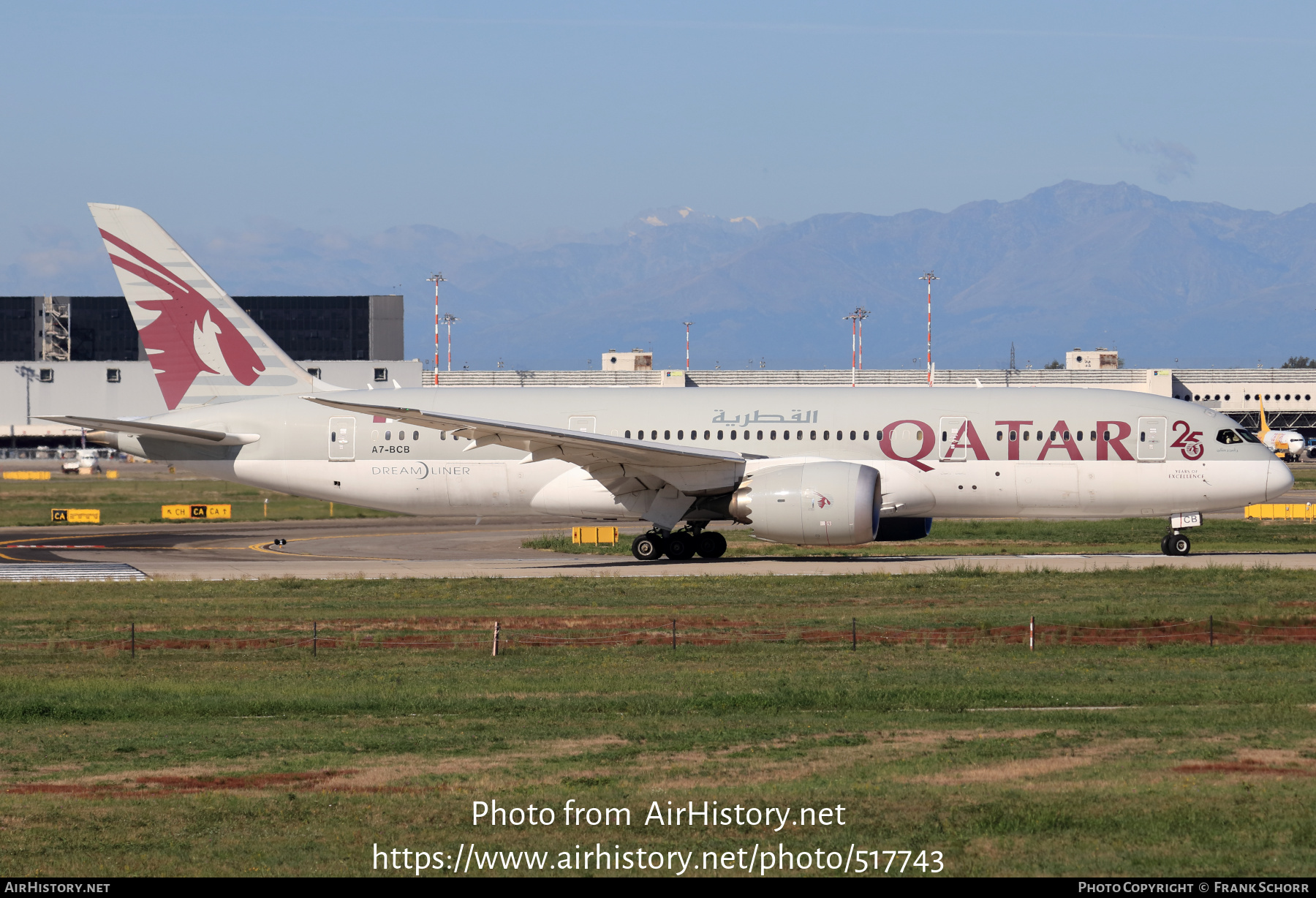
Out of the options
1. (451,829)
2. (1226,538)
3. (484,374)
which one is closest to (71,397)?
(484,374)

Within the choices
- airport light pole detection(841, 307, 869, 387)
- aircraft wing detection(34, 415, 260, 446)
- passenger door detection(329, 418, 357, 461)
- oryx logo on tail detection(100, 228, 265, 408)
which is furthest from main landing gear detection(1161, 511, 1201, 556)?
airport light pole detection(841, 307, 869, 387)

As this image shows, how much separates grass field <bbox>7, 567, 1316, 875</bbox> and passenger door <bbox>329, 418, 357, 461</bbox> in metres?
11.6

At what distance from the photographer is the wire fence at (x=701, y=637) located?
23.5 metres

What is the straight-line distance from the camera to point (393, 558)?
140 feet

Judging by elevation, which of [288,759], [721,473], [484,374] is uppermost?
[484,374]

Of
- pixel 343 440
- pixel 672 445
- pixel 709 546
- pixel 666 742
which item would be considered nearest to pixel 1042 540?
pixel 709 546

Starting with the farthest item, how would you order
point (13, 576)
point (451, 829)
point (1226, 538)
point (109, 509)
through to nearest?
point (109, 509)
point (1226, 538)
point (13, 576)
point (451, 829)

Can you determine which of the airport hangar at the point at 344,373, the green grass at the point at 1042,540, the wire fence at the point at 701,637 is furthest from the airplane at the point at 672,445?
the airport hangar at the point at 344,373

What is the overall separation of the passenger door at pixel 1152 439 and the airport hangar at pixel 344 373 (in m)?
74.3

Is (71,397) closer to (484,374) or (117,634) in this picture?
(484,374)
